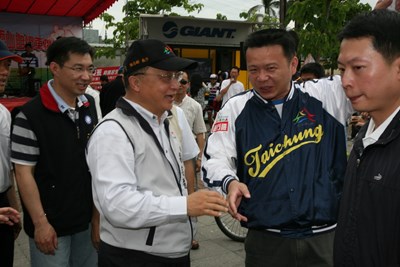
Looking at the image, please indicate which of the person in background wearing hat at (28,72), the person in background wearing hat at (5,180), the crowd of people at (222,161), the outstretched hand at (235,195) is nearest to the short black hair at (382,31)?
the crowd of people at (222,161)

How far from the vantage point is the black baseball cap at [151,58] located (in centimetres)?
211

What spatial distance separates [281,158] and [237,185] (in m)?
0.39

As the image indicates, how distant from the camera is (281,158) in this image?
87.0 inches

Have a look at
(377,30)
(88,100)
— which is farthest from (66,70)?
(377,30)

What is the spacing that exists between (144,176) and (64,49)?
132cm

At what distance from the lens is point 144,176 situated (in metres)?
1.99

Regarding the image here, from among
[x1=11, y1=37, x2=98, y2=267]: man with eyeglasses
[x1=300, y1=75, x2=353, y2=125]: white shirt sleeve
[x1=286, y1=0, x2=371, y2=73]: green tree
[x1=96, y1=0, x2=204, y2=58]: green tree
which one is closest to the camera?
[x1=300, y1=75, x2=353, y2=125]: white shirt sleeve

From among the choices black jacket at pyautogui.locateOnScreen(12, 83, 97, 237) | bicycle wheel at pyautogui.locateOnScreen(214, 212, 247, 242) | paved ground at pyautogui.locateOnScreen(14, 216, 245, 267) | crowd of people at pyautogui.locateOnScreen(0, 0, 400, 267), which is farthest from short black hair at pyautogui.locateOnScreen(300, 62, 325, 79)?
black jacket at pyautogui.locateOnScreen(12, 83, 97, 237)

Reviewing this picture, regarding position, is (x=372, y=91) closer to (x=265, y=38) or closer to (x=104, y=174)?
(x=265, y=38)

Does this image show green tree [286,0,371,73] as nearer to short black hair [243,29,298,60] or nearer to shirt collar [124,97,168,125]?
short black hair [243,29,298,60]

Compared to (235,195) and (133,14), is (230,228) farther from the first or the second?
(133,14)

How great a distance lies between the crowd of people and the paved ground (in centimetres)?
172

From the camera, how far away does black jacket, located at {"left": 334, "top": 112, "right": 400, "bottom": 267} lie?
1.45 metres

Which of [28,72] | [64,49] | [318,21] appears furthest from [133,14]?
[64,49]
